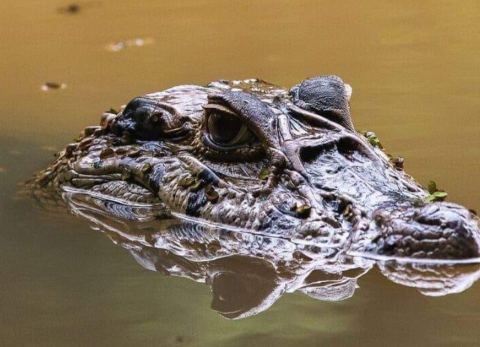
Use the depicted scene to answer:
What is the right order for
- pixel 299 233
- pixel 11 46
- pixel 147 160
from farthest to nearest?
pixel 11 46 < pixel 147 160 < pixel 299 233

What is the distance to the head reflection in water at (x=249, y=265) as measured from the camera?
435 centimetres

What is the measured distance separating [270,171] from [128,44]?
5.94 meters

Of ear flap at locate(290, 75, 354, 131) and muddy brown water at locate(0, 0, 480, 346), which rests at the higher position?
ear flap at locate(290, 75, 354, 131)

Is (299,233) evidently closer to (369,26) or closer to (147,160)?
(147,160)

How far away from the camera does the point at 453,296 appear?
13.8 ft

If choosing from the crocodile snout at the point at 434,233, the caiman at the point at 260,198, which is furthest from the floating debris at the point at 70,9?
the crocodile snout at the point at 434,233

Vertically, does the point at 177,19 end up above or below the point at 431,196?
below

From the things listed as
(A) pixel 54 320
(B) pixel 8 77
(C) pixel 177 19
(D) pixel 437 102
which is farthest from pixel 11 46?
(A) pixel 54 320

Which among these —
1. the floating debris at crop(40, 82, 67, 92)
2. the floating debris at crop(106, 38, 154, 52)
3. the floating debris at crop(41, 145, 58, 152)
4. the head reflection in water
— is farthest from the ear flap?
the floating debris at crop(106, 38, 154, 52)

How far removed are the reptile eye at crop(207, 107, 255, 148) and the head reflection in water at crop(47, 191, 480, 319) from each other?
480mm

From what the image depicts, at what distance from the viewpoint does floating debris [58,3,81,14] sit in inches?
485

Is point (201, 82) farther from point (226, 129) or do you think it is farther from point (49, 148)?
point (226, 129)

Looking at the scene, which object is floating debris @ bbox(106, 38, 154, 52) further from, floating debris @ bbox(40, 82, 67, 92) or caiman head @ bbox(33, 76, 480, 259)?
caiman head @ bbox(33, 76, 480, 259)

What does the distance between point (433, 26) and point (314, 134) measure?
6.26 m
